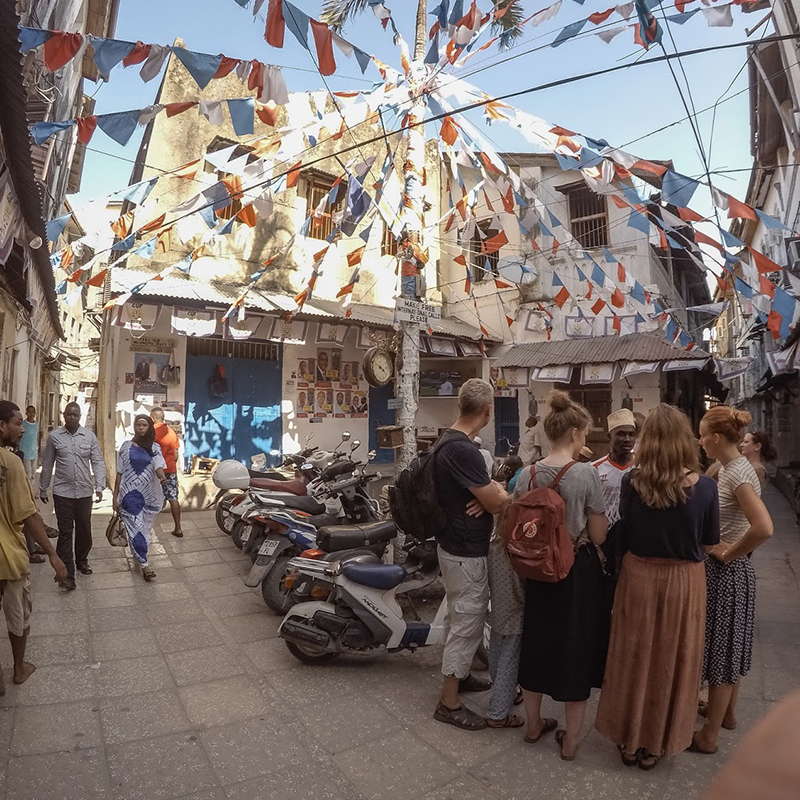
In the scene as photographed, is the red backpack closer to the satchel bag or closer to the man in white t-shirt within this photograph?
the man in white t-shirt

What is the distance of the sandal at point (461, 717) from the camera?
3314 millimetres

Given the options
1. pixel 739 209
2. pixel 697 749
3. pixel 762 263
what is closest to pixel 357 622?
pixel 697 749

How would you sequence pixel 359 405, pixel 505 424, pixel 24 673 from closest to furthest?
pixel 24 673, pixel 359 405, pixel 505 424

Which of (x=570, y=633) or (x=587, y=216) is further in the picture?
(x=587, y=216)

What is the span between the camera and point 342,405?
1236 cm

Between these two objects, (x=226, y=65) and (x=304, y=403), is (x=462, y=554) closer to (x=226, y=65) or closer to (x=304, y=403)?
(x=226, y=65)

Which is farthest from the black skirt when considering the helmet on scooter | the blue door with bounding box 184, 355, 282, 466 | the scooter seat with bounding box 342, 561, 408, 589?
the blue door with bounding box 184, 355, 282, 466

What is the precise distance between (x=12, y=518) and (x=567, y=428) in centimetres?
352

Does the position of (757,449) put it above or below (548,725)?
above

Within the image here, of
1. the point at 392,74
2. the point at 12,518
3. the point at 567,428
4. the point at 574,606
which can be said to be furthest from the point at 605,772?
the point at 392,74

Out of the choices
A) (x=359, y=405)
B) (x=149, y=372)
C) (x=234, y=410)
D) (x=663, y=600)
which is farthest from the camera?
(x=359, y=405)

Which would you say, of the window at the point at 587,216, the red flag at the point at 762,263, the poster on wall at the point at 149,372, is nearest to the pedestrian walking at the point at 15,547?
the red flag at the point at 762,263

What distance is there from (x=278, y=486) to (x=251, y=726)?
3.93 meters

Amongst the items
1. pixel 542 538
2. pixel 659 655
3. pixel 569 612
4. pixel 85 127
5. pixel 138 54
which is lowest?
pixel 659 655
